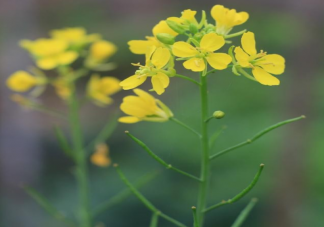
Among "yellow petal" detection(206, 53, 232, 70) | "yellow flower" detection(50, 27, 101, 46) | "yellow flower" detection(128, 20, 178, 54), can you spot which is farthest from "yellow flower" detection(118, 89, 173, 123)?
"yellow flower" detection(50, 27, 101, 46)

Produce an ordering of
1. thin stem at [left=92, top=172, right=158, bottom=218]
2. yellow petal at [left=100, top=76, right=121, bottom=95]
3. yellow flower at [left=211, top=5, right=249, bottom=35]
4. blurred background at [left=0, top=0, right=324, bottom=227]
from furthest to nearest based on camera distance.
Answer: blurred background at [left=0, top=0, right=324, bottom=227] → yellow petal at [left=100, top=76, right=121, bottom=95] → thin stem at [left=92, top=172, right=158, bottom=218] → yellow flower at [left=211, top=5, right=249, bottom=35]

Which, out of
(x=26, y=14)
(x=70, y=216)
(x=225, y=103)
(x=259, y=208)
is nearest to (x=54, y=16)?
(x=26, y=14)

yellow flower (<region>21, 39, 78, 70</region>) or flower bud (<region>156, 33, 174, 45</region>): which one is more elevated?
flower bud (<region>156, 33, 174, 45</region>)

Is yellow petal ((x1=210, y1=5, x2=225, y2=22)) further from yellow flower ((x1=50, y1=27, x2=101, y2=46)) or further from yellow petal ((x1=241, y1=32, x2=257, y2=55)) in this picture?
yellow flower ((x1=50, y1=27, x2=101, y2=46))

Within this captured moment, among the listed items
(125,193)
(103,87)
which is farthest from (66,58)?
(125,193)

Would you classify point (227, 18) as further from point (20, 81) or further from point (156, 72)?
point (20, 81)

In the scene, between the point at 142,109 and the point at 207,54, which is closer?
the point at 207,54

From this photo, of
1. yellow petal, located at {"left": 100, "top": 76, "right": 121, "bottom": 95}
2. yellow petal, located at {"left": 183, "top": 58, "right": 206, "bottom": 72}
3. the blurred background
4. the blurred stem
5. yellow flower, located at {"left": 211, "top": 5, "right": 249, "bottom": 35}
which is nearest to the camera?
yellow petal, located at {"left": 183, "top": 58, "right": 206, "bottom": 72}

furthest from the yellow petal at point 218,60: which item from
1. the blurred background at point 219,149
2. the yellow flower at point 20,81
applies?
the blurred background at point 219,149
